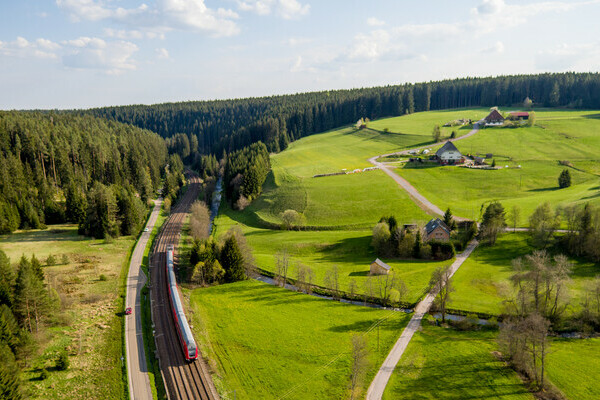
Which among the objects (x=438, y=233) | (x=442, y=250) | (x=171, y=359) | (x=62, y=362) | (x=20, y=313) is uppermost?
(x=438, y=233)

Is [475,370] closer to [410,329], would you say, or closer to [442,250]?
[410,329]

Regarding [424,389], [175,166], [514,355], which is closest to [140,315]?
[424,389]

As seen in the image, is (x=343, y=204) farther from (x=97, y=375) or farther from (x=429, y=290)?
(x=97, y=375)

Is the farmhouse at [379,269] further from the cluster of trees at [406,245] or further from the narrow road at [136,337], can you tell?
the narrow road at [136,337]

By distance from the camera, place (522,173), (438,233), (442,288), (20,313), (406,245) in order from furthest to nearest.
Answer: (522,173), (438,233), (406,245), (442,288), (20,313)

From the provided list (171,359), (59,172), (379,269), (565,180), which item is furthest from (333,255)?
(59,172)

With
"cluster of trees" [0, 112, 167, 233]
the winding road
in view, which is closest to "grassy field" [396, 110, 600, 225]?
the winding road
